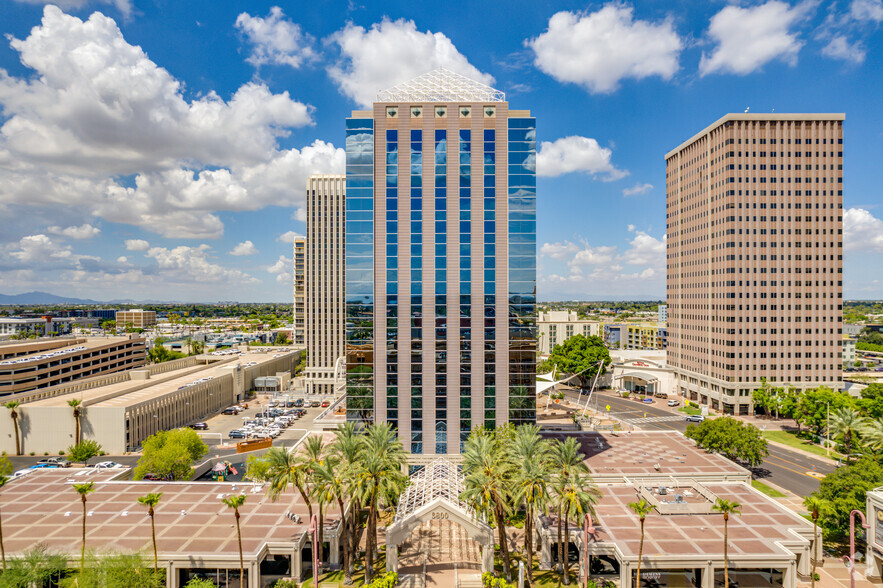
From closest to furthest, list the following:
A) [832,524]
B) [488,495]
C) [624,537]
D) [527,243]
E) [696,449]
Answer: [488,495], [624,537], [832,524], [527,243], [696,449]

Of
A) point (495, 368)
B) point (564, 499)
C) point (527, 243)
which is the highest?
point (527, 243)

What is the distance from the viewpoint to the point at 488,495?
46.7 m

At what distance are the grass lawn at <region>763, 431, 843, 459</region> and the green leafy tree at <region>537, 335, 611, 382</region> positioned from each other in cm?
5141

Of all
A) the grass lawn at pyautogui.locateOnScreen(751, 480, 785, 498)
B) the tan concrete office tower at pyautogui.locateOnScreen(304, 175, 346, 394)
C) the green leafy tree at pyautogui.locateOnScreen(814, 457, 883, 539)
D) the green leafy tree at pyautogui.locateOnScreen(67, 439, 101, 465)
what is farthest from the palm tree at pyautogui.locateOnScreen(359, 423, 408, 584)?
the tan concrete office tower at pyautogui.locateOnScreen(304, 175, 346, 394)

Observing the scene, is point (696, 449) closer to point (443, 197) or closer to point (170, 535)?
point (443, 197)

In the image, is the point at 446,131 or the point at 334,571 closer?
the point at 334,571

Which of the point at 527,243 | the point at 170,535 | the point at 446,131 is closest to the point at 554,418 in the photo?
the point at 527,243

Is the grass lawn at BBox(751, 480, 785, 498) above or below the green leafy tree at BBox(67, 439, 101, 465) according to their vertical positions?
below

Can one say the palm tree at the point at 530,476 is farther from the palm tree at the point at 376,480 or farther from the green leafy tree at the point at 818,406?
the green leafy tree at the point at 818,406

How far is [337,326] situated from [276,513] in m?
106

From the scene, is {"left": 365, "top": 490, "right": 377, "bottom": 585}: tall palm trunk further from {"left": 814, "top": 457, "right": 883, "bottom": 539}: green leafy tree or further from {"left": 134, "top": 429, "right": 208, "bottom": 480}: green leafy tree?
{"left": 814, "top": 457, "right": 883, "bottom": 539}: green leafy tree

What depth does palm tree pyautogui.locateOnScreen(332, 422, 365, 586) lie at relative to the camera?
48.9 metres

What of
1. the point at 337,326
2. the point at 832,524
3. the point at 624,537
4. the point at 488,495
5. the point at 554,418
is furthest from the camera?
the point at 337,326

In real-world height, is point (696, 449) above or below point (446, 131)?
below
